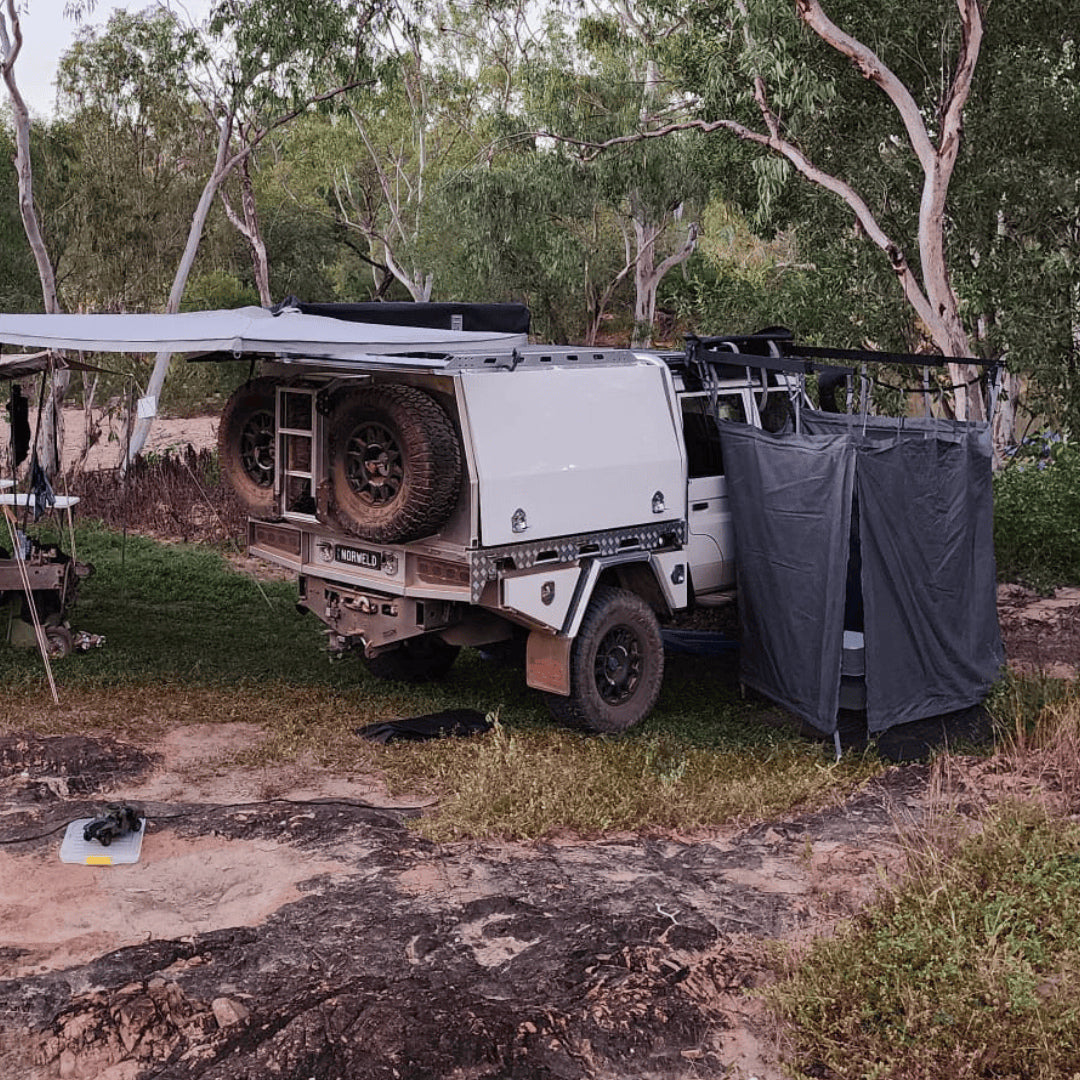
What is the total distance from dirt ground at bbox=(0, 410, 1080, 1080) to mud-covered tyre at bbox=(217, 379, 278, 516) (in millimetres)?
2130

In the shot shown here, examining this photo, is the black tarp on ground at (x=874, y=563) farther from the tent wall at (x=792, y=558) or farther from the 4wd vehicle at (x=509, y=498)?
the 4wd vehicle at (x=509, y=498)

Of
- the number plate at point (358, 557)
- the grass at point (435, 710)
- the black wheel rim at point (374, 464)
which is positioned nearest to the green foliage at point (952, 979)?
the grass at point (435, 710)

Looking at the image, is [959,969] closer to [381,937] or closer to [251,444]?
[381,937]

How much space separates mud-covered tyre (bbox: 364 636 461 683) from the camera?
1028cm

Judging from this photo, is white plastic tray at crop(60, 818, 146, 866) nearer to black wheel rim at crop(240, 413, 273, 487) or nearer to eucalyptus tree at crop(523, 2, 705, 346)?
black wheel rim at crop(240, 413, 273, 487)

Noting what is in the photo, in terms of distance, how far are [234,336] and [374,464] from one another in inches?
46.2

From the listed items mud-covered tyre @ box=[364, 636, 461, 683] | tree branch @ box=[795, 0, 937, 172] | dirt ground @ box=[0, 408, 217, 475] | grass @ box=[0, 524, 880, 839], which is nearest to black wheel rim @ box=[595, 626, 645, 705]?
grass @ box=[0, 524, 880, 839]

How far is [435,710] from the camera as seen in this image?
31.7ft

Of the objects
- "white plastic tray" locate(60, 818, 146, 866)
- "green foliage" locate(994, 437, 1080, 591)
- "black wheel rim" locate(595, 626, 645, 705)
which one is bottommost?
"white plastic tray" locate(60, 818, 146, 866)

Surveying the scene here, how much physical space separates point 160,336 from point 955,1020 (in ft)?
20.2

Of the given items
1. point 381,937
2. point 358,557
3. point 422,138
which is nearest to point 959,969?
point 381,937

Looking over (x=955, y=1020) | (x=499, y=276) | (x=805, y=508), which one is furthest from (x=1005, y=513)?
(x=499, y=276)

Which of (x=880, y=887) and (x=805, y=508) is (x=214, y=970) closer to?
(x=880, y=887)

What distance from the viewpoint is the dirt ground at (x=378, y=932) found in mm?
4742
